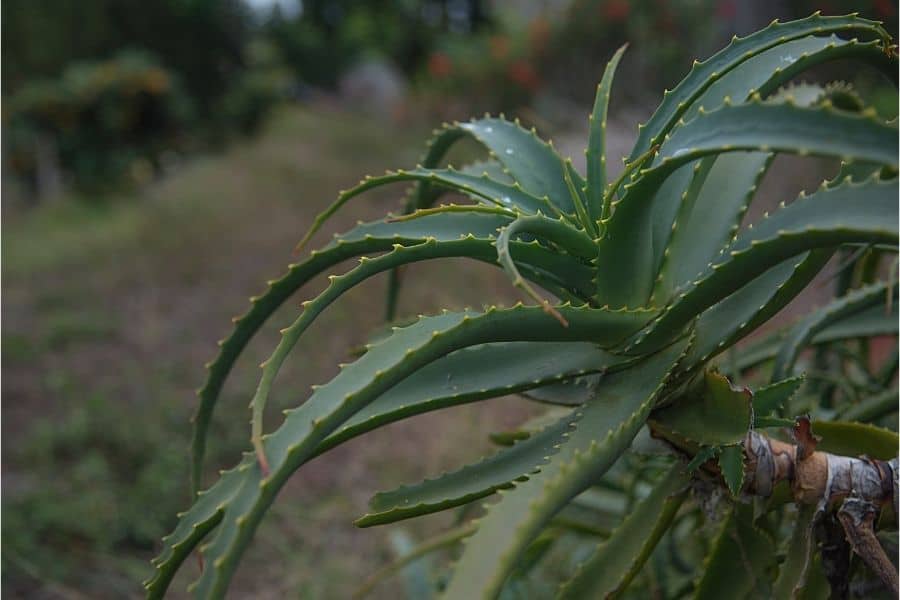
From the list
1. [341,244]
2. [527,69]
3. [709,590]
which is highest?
[527,69]

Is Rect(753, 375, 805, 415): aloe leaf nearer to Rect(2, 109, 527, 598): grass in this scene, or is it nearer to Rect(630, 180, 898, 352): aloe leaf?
Rect(630, 180, 898, 352): aloe leaf

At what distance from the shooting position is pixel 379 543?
257 cm

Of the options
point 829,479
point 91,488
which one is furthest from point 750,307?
point 91,488

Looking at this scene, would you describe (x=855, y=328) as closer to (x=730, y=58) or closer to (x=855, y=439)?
(x=855, y=439)

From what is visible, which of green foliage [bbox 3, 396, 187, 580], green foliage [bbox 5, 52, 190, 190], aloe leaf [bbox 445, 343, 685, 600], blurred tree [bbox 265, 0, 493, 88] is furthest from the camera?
blurred tree [bbox 265, 0, 493, 88]

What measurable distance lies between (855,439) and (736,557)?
0.59 feet

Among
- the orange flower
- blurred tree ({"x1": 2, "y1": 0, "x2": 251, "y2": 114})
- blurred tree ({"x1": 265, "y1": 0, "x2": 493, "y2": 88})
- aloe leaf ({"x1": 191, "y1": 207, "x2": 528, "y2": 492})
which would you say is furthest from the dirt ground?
blurred tree ({"x1": 265, "y1": 0, "x2": 493, "y2": 88})

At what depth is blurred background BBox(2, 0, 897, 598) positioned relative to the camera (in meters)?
2.71

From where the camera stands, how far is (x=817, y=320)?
3.87ft

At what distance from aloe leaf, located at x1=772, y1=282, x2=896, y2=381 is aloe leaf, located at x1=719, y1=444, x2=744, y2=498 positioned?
346 mm

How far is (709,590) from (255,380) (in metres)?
3.02

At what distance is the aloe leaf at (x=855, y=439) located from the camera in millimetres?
938

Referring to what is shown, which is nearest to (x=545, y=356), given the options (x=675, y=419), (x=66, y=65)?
(x=675, y=419)

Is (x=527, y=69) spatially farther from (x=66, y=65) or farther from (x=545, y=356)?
(x=545, y=356)
